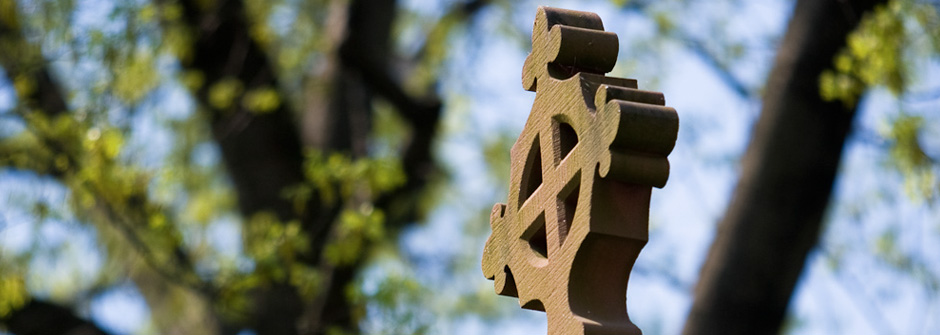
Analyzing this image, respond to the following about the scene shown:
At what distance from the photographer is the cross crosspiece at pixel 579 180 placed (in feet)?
4.52

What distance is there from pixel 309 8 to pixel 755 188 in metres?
4.26

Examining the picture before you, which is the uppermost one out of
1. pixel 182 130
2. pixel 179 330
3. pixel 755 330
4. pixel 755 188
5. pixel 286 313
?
pixel 182 130

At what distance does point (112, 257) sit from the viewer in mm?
6379

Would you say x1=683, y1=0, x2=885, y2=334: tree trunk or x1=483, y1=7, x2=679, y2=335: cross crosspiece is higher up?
x1=683, y1=0, x2=885, y2=334: tree trunk

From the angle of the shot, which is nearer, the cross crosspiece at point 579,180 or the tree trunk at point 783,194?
the cross crosspiece at point 579,180

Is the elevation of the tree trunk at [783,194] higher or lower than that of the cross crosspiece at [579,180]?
higher

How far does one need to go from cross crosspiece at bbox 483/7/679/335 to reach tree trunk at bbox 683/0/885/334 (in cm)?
204

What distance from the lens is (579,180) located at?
1.51 m

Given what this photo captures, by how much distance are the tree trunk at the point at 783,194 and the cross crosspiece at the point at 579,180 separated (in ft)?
6.71

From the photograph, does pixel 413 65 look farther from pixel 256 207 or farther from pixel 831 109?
pixel 831 109

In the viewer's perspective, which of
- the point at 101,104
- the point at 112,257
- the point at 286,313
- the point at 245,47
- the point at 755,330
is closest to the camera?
the point at 755,330

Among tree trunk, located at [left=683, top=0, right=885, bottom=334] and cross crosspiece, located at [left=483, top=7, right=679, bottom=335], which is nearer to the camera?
cross crosspiece, located at [left=483, top=7, right=679, bottom=335]

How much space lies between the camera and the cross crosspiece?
1377 millimetres

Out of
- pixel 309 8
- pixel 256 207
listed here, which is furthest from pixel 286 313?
pixel 309 8
